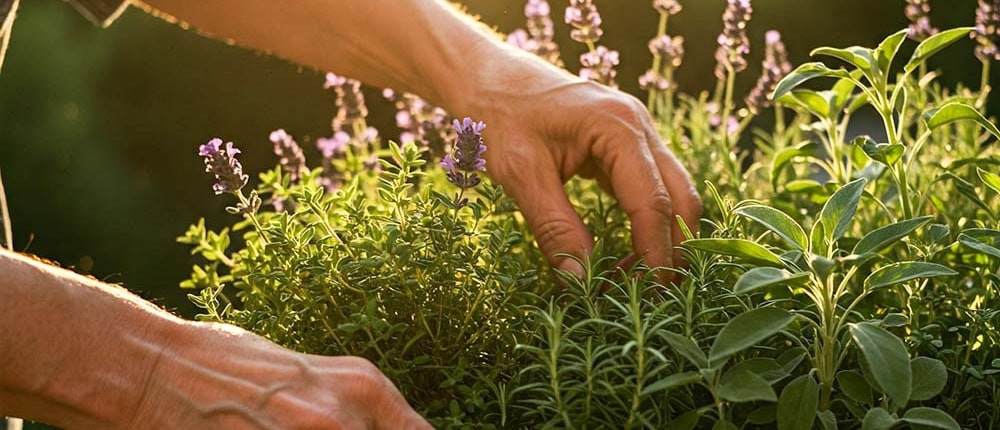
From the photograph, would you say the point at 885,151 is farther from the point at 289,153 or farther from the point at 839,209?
the point at 289,153

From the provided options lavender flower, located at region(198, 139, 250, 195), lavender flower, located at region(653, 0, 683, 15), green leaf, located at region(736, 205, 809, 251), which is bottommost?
lavender flower, located at region(198, 139, 250, 195)

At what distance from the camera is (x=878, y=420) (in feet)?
3.50

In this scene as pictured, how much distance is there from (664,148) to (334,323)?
26.3 inches

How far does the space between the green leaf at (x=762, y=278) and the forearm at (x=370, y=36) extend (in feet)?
2.83

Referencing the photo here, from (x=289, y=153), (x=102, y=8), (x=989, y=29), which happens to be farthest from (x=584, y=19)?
(x=102, y=8)

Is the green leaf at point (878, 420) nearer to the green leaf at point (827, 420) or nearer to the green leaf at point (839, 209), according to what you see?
the green leaf at point (827, 420)

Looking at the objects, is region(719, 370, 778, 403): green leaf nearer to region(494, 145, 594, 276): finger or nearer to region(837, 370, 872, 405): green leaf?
region(837, 370, 872, 405): green leaf

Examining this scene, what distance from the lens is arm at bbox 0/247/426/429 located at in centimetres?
109

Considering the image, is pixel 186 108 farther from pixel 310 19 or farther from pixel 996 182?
pixel 996 182

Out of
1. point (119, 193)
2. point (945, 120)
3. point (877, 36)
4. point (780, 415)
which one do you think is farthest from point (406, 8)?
point (877, 36)

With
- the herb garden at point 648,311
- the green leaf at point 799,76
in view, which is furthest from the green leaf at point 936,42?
the green leaf at point 799,76

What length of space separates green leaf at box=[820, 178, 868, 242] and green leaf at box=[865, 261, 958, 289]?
63mm

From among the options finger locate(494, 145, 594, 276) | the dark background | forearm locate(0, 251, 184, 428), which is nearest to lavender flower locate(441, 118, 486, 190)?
finger locate(494, 145, 594, 276)

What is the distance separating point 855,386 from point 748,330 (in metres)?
0.19
